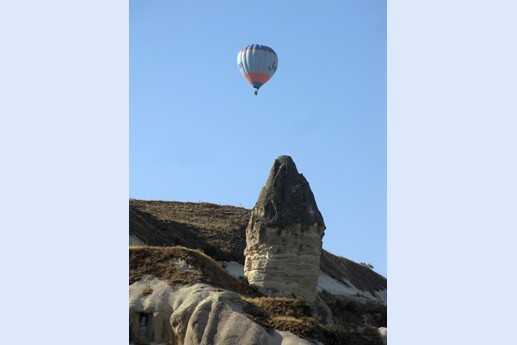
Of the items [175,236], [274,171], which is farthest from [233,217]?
[274,171]

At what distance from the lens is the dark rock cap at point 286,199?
3828 centimetres

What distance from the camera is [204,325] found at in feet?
107

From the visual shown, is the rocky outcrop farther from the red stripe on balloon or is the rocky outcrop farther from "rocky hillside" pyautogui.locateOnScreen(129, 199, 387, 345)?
the red stripe on balloon

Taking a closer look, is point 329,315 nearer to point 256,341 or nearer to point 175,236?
point 256,341

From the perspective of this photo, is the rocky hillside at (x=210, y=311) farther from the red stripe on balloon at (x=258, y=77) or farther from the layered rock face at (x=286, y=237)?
the red stripe on balloon at (x=258, y=77)

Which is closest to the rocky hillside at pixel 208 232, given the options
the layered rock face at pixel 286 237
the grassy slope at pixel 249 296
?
the layered rock face at pixel 286 237

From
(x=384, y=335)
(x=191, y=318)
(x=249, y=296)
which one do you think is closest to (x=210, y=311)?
(x=191, y=318)

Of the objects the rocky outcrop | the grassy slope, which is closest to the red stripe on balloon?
the grassy slope

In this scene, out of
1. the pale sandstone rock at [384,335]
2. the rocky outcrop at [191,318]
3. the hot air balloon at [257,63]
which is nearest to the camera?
the rocky outcrop at [191,318]

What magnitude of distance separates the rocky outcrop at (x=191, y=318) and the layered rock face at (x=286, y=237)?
3288mm

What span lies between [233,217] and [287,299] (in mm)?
25507

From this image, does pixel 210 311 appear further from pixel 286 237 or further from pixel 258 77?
pixel 258 77

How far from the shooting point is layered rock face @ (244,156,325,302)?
123ft

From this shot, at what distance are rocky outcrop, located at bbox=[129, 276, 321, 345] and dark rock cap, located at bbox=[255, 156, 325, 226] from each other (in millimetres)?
4419
